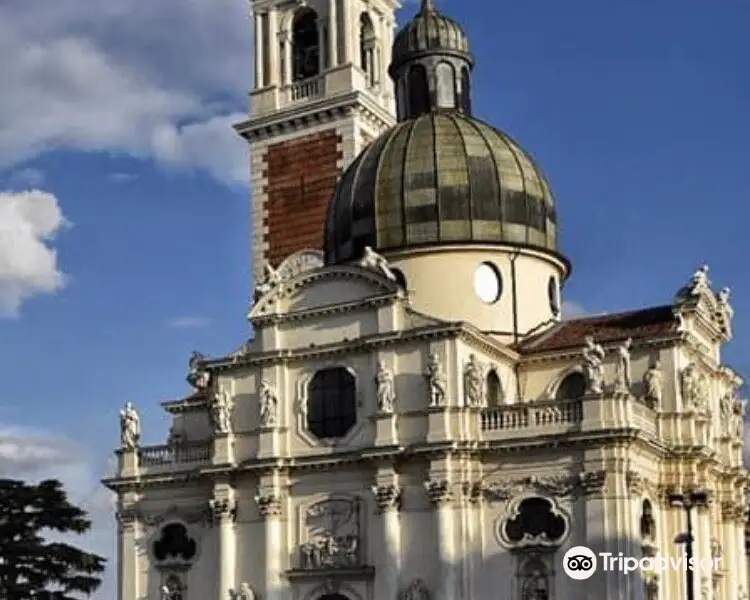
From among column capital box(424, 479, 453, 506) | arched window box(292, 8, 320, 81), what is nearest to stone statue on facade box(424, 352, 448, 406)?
column capital box(424, 479, 453, 506)

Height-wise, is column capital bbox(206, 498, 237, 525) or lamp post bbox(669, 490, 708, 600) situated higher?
column capital bbox(206, 498, 237, 525)

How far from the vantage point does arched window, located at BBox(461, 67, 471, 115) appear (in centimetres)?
5283

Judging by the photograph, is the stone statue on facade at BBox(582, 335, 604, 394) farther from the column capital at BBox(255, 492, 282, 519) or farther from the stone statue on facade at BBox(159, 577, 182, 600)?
the stone statue on facade at BBox(159, 577, 182, 600)

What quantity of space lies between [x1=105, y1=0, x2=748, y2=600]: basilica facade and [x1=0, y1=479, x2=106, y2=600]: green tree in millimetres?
1340

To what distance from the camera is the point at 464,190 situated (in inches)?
1914

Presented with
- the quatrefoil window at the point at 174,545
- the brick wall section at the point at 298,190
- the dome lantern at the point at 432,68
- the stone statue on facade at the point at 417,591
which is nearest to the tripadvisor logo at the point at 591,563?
the stone statue on facade at the point at 417,591

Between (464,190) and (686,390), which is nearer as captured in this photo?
(686,390)

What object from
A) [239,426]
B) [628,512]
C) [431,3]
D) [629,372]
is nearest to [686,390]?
[629,372]

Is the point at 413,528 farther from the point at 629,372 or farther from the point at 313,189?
the point at 313,189

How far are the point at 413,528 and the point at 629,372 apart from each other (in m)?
7.78

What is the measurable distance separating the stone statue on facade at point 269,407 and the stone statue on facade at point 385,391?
3.49m

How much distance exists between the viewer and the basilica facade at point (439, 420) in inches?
1695

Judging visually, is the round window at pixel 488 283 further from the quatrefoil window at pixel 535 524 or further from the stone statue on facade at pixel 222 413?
the stone statue on facade at pixel 222 413

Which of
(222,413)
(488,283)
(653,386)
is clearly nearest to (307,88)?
(488,283)
